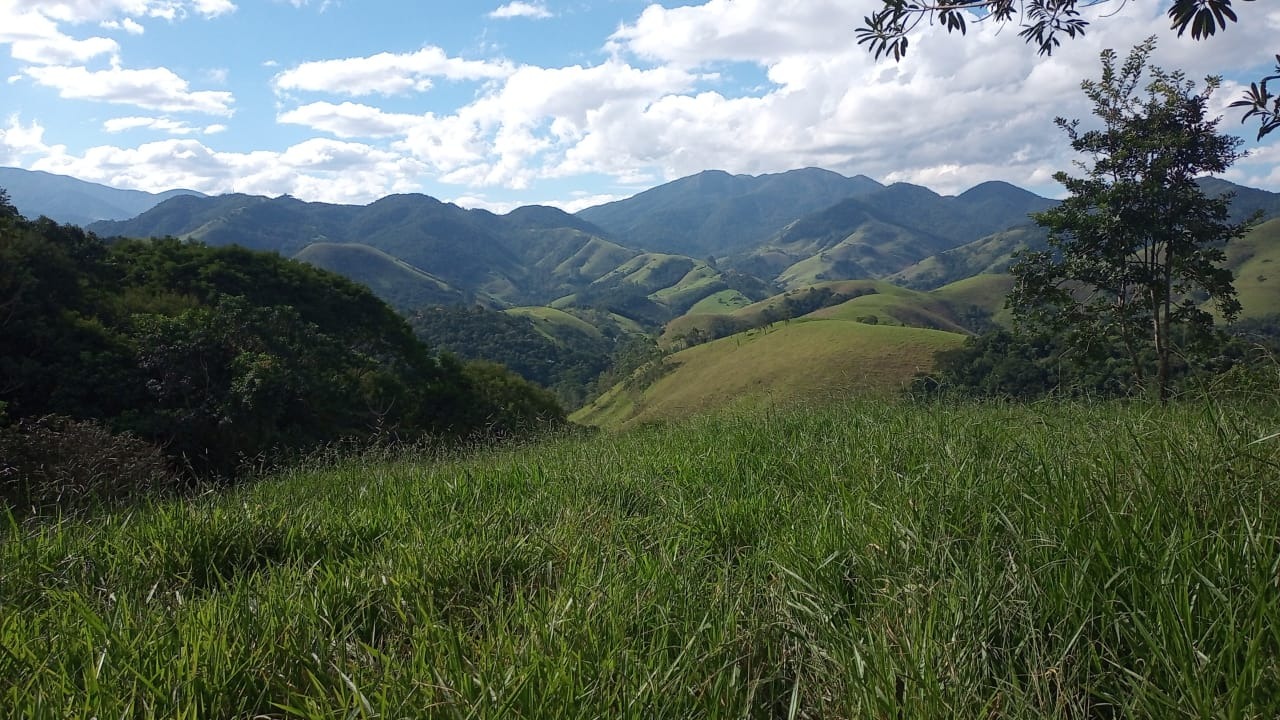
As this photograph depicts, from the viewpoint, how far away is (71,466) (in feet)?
17.4

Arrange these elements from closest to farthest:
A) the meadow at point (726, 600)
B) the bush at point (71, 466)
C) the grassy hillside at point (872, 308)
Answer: the meadow at point (726, 600) < the bush at point (71, 466) < the grassy hillside at point (872, 308)

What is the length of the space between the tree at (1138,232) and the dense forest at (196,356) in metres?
10.3

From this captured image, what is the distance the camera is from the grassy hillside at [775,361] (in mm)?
72250

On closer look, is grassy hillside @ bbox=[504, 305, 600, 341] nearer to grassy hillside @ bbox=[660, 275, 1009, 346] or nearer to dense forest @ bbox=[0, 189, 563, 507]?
grassy hillside @ bbox=[660, 275, 1009, 346]

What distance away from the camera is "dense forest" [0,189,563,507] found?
16.8 m

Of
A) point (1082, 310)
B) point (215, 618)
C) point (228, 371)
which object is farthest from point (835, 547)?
point (228, 371)

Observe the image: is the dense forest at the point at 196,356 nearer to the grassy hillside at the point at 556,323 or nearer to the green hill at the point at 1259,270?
the grassy hillside at the point at 556,323

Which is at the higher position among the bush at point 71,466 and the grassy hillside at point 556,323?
the bush at point 71,466

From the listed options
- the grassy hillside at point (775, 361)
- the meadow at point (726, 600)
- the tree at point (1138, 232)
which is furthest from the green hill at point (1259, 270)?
the meadow at point (726, 600)

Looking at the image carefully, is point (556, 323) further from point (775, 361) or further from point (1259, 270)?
point (1259, 270)

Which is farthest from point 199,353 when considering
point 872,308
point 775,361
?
point 872,308

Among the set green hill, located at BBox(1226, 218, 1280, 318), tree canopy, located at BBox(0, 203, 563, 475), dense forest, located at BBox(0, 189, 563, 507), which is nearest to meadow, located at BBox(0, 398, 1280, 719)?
dense forest, located at BBox(0, 189, 563, 507)

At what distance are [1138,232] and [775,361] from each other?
235 feet

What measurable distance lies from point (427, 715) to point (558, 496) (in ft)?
7.34
